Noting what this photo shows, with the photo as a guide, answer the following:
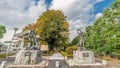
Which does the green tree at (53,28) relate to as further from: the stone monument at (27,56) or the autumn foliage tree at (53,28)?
the stone monument at (27,56)

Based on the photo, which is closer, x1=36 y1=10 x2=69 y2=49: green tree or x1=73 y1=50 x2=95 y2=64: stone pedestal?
x1=73 y1=50 x2=95 y2=64: stone pedestal

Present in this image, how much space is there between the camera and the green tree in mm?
49031

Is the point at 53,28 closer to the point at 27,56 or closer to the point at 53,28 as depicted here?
the point at 53,28

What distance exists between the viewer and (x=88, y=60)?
74.3ft

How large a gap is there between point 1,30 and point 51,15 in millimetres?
24059

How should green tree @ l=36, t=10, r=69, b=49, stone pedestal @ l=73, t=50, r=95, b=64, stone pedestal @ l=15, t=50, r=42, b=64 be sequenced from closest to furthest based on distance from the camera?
1. stone pedestal @ l=15, t=50, r=42, b=64
2. stone pedestal @ l=73, t=50, r=95, b=64
3. green tree @ l=36, t=10, r=69, b=49

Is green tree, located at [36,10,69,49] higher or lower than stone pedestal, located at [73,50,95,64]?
higher

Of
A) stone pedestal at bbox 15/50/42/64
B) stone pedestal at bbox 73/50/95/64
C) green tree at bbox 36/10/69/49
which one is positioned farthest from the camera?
green tree at bbox 36/10/69/49

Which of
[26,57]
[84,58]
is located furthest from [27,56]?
[84,58]

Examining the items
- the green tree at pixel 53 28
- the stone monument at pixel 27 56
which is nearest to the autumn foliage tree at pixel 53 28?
the green tree at pixel 53 28

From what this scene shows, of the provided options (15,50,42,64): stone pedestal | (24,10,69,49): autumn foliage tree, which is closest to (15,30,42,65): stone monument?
(15,50,42,64): stone pedestal

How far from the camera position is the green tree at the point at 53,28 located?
4903 centimetres

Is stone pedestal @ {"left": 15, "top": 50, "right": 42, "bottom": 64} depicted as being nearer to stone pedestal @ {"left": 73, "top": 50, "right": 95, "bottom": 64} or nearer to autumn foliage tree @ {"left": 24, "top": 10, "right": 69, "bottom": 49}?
stone pedestal @ {"left": 73, "top": 50, "right": 95, "bottom": 64}

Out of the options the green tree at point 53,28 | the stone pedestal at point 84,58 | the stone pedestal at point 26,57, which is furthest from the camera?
the green tree at point 53,28
